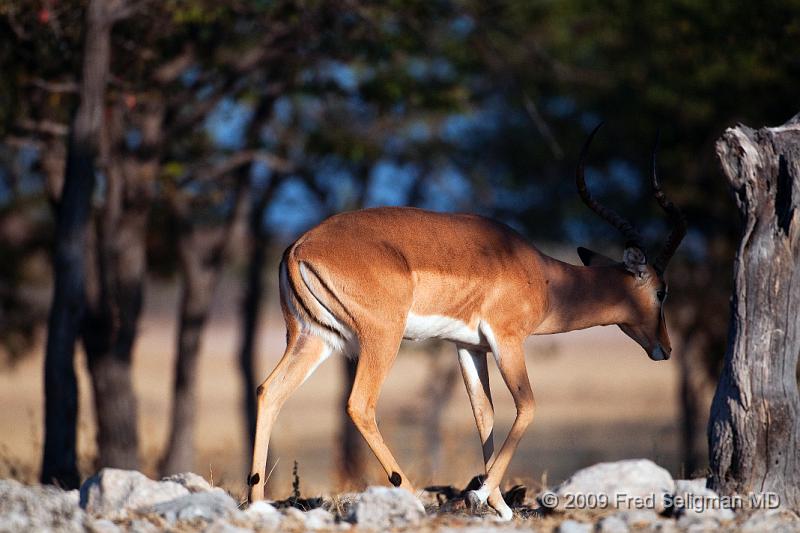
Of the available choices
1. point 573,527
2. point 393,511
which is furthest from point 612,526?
point 393,511

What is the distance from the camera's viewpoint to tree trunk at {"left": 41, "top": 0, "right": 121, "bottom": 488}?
8.01 metres

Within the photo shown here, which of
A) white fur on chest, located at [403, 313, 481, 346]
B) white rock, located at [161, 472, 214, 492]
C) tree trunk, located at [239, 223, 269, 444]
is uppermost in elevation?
white fur on chest, located at [403, 313, 481, 346]

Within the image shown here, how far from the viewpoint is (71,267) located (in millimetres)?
8008

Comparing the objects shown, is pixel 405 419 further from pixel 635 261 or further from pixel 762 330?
pixel 762 330

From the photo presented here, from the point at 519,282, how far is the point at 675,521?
2045 mm

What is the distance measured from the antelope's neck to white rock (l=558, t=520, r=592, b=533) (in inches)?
83.6

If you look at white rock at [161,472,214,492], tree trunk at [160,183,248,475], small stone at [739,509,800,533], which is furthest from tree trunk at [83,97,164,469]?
small stone at [739,509,800,533]

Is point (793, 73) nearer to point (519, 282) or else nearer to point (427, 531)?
point (519, 282)

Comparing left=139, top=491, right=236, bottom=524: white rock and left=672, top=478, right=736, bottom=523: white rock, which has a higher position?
left=672, top=478, right=736, bottom=523: white rock

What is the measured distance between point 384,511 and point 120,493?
1.52m

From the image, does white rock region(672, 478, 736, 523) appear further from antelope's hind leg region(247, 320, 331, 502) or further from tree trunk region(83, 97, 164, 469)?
Result: tree trunk region(83, 97, 164, 469)

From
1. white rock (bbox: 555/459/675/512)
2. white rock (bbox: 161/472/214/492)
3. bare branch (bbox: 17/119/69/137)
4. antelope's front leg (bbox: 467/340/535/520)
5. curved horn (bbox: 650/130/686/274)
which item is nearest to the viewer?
white rock (bbox: 555/459/675/512)

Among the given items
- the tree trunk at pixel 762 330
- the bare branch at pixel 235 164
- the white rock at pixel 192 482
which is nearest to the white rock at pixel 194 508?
the white rock at pixel 192 482

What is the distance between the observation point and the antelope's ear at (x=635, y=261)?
24.0 feet
